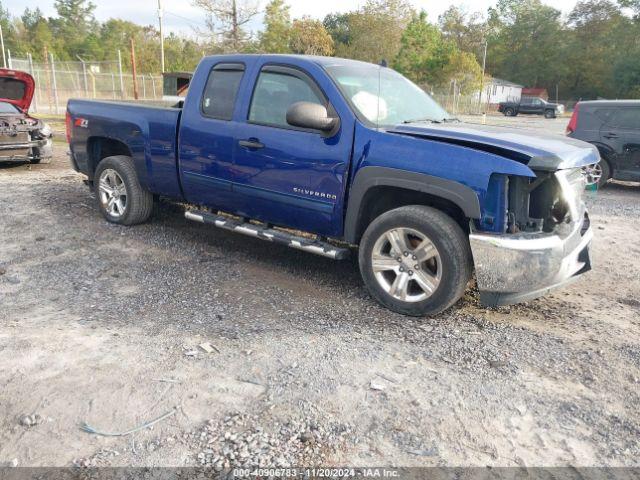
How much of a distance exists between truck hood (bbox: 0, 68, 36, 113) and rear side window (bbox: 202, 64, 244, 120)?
6.57m

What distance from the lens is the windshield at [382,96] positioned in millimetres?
4477

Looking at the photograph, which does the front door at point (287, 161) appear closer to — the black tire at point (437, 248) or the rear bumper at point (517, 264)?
the black tire at point (437, 248)

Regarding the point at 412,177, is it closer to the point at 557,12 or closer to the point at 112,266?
the point at 112,266

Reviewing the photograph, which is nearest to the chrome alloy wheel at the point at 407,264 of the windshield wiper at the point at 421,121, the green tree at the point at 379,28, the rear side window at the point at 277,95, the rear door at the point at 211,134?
the windshield wiper at the point at 421,121

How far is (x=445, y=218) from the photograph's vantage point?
13.0 ft

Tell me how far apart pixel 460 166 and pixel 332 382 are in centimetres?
172


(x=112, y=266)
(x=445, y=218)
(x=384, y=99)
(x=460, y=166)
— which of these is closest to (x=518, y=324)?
(x=445, y=218)

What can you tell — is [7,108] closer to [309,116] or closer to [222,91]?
[222,91]

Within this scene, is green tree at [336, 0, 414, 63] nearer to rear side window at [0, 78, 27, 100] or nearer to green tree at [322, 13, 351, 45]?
green tree at [322, 13, 351, 45]

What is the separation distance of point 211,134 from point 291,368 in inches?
104

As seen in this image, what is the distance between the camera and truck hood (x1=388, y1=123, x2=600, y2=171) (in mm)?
3646

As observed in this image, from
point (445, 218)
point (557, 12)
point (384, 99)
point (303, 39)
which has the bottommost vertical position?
point (445, 218)

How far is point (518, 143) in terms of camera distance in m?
3.81

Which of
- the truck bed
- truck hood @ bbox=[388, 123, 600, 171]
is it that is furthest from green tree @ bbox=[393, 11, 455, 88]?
truck hood @ bbox=[388, 123, 600, 171]
